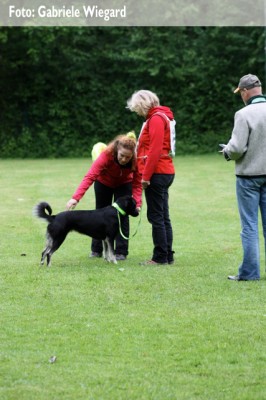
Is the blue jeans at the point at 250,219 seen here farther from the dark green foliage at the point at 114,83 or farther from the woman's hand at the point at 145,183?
the dark green foliage at the point at 114,83

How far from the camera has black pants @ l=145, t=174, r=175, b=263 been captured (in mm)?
9273

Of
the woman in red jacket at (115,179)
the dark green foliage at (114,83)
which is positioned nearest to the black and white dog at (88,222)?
the woman in red jacket at (115,179)

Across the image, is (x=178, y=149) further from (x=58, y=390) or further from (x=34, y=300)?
(x=58, y=390)

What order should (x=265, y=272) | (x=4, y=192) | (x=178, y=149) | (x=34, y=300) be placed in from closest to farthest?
(x=34, y=300) < (x=265, y=272) < (x=4, y=192) < (x=178, y=149)

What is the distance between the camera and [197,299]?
7492 mm

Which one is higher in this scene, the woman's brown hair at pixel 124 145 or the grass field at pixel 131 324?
the woman's brown hair at pixel 124 145

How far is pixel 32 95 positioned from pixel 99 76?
103 inches

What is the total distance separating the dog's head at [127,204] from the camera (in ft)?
30.8

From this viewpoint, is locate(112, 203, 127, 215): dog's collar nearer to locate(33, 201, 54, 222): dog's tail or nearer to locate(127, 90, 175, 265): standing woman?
locate(127, 90, 175, 265): standing woman

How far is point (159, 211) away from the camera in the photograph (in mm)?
9414

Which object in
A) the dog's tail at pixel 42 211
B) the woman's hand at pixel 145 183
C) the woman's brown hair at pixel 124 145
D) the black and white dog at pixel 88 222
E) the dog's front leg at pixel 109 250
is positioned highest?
the woman's brown hair at pixel 124 145

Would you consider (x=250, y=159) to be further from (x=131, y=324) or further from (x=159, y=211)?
(x=131, y=324)

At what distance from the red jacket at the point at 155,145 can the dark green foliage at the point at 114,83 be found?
71.8 ft

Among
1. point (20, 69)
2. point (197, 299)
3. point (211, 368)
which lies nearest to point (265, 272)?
point (197, 299)
